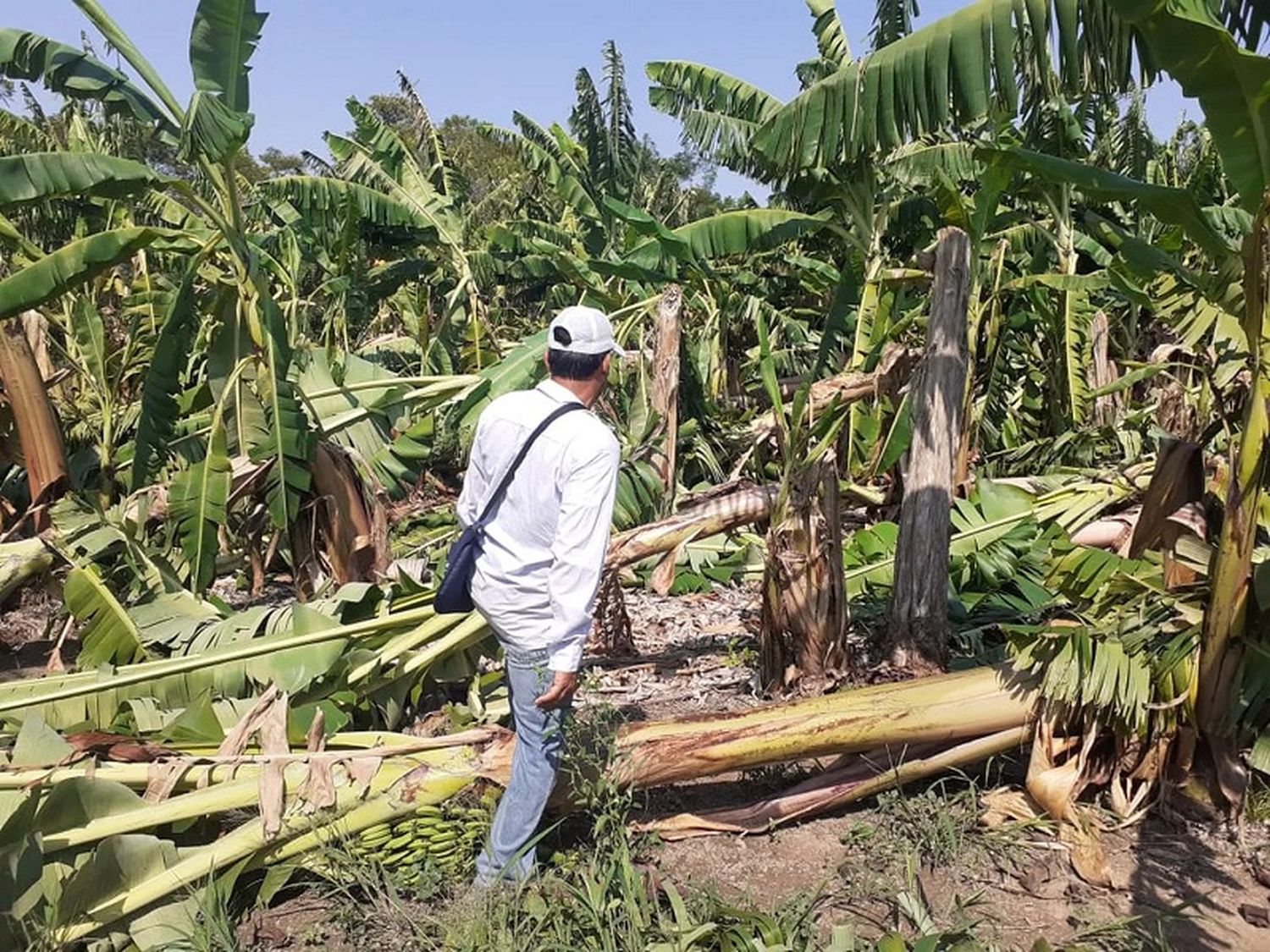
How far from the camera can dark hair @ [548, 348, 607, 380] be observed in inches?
119

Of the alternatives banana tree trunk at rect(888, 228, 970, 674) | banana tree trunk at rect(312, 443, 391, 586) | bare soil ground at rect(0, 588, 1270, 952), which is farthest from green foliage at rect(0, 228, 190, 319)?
banana tree trunk at rect(888, 228, 970, 674)

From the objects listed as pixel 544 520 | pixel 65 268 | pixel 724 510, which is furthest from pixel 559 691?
Answer: pixel 65 268

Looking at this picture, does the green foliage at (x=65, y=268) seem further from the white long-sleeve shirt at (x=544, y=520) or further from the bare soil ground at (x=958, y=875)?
the bare soil ground at (x=958, y=875)

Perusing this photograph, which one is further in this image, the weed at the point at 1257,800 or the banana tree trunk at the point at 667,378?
the banana tree trunk at the point at 667,378

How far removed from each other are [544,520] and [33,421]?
502 cm

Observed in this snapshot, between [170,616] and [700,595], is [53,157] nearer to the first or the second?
[170,616]

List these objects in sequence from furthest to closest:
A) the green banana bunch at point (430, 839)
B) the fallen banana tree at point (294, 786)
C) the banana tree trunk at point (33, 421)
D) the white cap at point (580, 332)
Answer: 1. the banana tree trunk at point (33, 421)
2. the green banana bunch at point (430, 839)
3. the white cap at point (580, 332)
4. the fallen banana tree at point (294, 786)

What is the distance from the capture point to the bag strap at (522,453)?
3004mm

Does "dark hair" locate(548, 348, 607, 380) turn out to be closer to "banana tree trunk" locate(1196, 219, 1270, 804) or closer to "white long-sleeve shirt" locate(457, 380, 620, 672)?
"white long-sleeve shirt" locate(457, 380, 620, 672)

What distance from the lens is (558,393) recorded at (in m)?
3.06

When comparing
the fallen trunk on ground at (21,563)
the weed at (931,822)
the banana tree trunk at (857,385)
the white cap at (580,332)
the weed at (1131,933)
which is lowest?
the weed at (1131,933)

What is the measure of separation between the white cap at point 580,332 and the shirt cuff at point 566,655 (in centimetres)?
88

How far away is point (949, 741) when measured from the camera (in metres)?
3.74

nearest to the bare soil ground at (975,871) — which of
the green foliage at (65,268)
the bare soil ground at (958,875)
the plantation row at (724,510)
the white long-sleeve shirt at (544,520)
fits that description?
the bare soil ground at (958,875)
